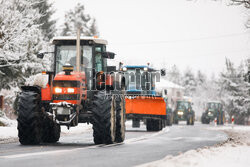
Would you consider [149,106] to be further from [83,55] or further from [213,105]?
[213,105]

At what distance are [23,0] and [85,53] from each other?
44.9 ft

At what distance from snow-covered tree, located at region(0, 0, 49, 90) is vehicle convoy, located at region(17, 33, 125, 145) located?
9.87m

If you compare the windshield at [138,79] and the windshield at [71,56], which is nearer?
the windshield at [71,56]

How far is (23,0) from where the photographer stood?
94.4ft

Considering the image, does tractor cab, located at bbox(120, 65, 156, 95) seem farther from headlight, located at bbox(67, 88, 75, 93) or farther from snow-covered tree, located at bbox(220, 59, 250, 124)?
snow-covered tree, located at bbox(220, 59, 250, 124)

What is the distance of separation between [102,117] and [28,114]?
2.18 m

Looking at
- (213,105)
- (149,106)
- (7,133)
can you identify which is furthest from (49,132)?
(213,105)

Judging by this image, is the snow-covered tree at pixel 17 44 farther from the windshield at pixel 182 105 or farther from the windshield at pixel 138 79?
the windshield at pixel 182 105

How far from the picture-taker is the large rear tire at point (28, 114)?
49.1 ft

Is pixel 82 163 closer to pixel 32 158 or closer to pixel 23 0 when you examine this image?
pixel 32 158

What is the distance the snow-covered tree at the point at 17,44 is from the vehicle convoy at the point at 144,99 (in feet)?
17.2

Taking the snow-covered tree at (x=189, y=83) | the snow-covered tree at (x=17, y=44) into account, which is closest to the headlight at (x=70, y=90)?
the snow-covered tree at (x=17, y=44)

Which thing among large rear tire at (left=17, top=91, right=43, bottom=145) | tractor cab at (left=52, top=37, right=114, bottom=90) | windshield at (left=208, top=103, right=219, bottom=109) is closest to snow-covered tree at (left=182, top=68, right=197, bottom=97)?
windshield at (left=208, top=103, right=219, bottom=109)

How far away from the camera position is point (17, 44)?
2658 centimetres
